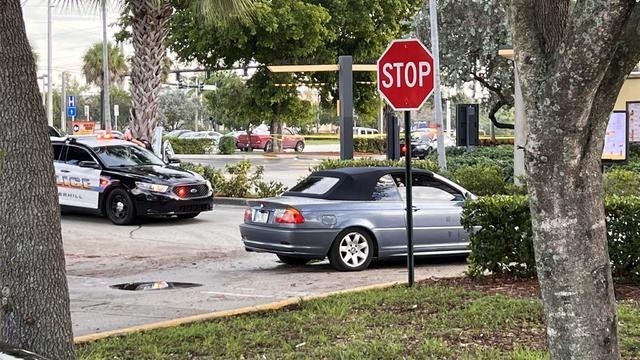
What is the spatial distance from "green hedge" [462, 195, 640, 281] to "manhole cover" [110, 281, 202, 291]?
135 inches

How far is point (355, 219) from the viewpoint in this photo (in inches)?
403

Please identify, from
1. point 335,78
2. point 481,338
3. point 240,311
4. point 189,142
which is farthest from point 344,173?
point 189,142

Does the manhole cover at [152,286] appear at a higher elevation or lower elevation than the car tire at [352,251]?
lower

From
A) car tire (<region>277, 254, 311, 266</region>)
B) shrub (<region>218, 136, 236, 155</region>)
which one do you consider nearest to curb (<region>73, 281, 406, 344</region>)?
car tire (<region>277, 254, 311, 266</region>)

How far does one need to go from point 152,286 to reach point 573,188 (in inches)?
264

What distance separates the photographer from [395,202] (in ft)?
34.8

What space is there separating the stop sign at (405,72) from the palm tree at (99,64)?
57.2 meters

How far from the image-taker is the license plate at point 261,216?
10359mm

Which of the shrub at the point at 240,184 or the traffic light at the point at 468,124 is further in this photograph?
the shrub at the point at 240,184

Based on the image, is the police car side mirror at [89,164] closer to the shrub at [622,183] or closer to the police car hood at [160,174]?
the police car hood at [160,174]

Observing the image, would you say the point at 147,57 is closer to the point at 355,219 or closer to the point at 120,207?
the point at 120,207

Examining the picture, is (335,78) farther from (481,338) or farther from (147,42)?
(481,338)

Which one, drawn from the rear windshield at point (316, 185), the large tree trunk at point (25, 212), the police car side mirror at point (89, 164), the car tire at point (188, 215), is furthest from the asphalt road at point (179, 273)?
the large tree trunk at point (25, 212)

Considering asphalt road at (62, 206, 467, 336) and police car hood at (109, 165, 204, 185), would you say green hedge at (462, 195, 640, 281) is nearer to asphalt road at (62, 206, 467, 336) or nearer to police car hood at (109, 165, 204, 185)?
asphalt road at (62, 206, 467, 336)
